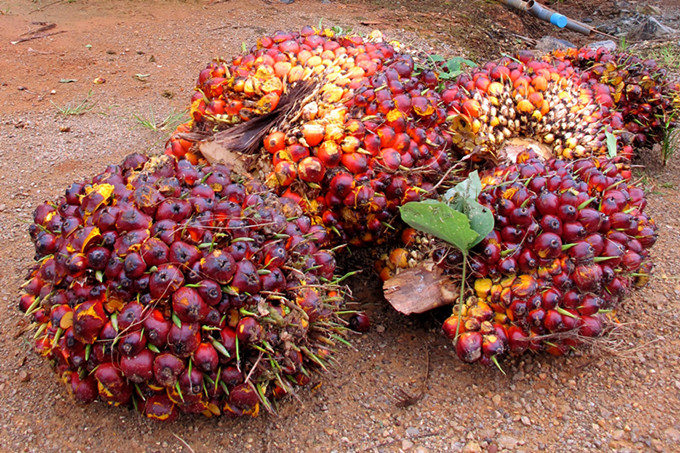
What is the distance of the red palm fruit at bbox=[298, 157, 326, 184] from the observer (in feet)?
7.59

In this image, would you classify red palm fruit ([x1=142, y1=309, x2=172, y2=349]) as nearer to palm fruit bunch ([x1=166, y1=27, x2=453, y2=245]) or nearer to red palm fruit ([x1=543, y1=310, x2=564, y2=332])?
palm fruit bunch ([x1=166, y1=27, x2=453, y2=245])

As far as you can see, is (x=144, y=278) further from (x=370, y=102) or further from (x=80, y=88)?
(x=80, y=88)

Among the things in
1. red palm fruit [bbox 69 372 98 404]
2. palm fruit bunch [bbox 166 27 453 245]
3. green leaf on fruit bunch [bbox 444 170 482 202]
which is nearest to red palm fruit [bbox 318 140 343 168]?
palm fruit bunch [bbox 166 27 453 245]

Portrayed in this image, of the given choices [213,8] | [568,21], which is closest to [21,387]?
[213,8]

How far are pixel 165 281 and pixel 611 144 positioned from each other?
7.34 ft

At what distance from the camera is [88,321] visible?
177cm

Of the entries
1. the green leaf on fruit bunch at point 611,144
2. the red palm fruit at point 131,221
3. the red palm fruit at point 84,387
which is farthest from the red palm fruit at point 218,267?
the green leaf on fruit bunch at point 611,144

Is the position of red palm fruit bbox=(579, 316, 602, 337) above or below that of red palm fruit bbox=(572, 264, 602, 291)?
below

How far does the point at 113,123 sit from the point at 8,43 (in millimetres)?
1868

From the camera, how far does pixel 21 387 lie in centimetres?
219

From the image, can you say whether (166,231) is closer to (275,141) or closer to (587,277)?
(275,141)

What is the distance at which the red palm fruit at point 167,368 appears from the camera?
5.78 ft

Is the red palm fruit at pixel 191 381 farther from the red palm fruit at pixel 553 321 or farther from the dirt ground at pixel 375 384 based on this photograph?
the red palm fruit at pixel 553 321

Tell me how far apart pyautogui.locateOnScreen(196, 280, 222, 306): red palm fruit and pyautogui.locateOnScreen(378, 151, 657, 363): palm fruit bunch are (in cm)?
93
